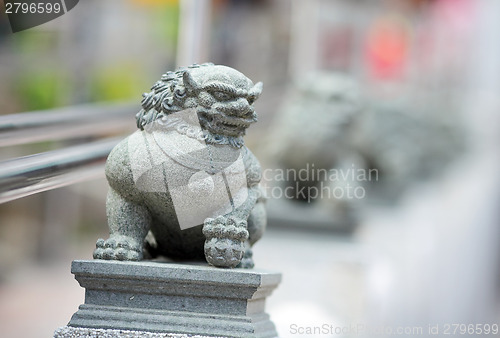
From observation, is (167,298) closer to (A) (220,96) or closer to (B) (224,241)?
(B) (224,241)

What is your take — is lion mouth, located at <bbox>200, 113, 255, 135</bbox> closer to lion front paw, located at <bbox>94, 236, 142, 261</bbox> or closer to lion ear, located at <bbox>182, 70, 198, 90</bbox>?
lion ear, located at <bbox>182, 70, 198, 90</bbox>

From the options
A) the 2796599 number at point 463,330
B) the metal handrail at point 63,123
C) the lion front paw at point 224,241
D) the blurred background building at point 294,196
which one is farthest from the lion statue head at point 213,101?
the 2796599 number at point 463,330

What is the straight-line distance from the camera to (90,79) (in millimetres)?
7328

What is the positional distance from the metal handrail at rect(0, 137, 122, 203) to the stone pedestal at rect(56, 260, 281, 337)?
11.0 inches

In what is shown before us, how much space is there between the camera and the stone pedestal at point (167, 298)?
2760 mm

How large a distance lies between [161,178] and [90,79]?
4.64 meters

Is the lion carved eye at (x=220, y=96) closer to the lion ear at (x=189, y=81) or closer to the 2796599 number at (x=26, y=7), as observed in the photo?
the lion ear at (x=189, y=81)

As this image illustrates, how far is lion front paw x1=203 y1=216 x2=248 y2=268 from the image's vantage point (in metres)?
2.79

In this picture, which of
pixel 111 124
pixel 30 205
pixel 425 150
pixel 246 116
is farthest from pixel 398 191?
pixel 246 116

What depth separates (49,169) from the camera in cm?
302

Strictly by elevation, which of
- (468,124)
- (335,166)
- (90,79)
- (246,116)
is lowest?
(468,124)

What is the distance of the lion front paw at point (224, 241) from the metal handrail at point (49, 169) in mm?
526

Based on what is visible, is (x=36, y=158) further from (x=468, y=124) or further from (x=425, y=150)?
(x=468, y=124)

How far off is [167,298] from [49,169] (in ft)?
1.89
